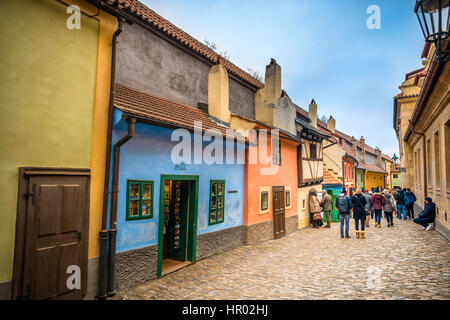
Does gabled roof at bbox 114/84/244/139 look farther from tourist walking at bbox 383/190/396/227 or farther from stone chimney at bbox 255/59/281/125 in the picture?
tourist walking at bbox 383/190/396/227

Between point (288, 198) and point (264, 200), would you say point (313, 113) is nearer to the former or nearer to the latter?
point (288, 198)

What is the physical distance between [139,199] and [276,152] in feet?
23.2

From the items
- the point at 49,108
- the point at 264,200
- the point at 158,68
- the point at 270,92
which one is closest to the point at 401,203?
the point at 264,200

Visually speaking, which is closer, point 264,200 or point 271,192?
point 264,200

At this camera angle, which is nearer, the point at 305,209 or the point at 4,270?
the point at 4,270

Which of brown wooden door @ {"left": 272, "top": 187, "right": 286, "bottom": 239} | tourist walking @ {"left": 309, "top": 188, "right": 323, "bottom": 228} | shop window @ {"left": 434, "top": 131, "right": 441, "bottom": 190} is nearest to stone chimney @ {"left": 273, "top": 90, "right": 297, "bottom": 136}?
brown wooden door @ {"left": 272, "top": 187, "right": 286, "bottom": 239}

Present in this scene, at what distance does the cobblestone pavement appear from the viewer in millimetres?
5648

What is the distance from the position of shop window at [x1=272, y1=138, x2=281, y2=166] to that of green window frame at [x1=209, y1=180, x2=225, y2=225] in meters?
3.41

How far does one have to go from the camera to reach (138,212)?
6.20 metres

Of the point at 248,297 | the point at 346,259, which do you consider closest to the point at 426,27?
the point at 248,297

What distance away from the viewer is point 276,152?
1192 centimetres

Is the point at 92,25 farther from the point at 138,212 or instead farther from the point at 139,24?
the point at 138,212

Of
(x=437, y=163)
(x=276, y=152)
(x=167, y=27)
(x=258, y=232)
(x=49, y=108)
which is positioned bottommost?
(x=258, y=232)

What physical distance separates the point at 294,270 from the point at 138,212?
4144mm
